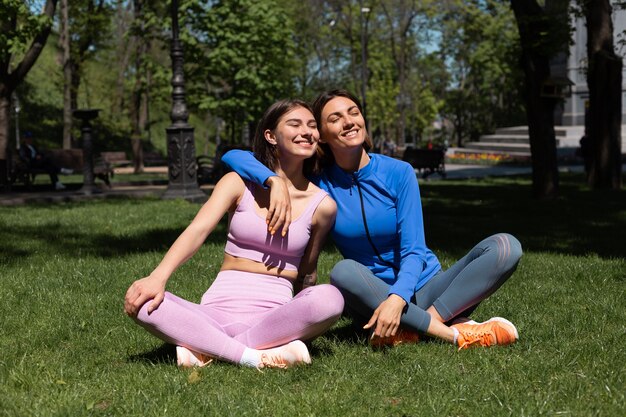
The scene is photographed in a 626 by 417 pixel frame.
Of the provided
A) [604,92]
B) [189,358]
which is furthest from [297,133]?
[604,92]

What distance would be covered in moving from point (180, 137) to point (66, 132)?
17919mm

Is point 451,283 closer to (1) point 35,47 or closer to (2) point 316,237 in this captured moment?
(2) point 316,237

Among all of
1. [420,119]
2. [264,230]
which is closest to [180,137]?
[264,230]

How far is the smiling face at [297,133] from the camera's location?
14.5 ft

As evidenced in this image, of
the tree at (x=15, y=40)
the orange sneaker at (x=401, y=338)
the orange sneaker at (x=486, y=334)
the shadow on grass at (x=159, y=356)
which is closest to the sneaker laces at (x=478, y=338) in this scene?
the orange sneaker at (x=486, y=334)

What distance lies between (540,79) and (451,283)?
1174 cm

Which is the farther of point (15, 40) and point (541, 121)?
point (15, 40)

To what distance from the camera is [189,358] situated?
4.29 meters

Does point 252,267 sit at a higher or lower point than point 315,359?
higher

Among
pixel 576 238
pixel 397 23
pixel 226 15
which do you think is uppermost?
pixel 397 23

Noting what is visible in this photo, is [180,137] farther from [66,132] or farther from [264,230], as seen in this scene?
[66,132]

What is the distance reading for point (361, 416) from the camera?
11.8 feet

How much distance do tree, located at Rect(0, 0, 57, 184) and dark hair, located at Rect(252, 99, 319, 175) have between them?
14.3 meters

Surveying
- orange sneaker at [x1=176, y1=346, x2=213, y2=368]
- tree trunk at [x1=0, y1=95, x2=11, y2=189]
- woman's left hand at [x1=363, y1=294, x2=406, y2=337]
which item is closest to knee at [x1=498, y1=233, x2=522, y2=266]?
woman's left hand at [x1=363, y1=294, x2=406, y2=337]
